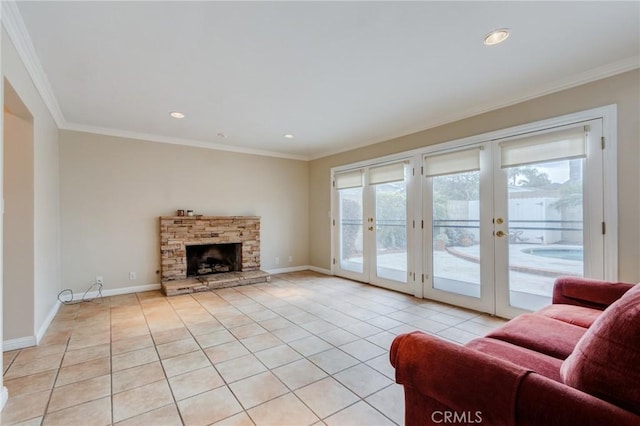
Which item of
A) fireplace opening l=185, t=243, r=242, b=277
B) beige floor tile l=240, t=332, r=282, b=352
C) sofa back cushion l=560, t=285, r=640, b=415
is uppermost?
sofa back cushion l=560, t=285, r=640, b=415

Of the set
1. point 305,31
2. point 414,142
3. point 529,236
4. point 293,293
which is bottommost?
point 293,293

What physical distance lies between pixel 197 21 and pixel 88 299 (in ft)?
13.8

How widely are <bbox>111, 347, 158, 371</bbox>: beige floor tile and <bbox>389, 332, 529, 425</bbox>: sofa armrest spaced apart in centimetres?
218

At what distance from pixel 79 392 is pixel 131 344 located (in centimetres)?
76

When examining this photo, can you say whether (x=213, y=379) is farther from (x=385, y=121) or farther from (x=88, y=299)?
(x=385, y=121)

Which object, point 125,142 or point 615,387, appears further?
point 125,142

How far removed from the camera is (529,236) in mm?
3139

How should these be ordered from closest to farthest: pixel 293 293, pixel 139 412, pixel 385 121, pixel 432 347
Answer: pixel 432 347 → pixel 139 412 → pixel 385 121 → pixel 293 293

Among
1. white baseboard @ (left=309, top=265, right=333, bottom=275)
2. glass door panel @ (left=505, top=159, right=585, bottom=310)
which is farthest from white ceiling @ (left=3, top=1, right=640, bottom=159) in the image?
white baseboard @ (left=309, top=265, right=333, bottom=275)

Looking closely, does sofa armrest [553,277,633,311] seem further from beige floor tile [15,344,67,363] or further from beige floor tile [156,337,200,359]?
beige floor tile [15,344,67,363]

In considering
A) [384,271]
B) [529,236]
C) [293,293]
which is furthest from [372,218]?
[529,236]

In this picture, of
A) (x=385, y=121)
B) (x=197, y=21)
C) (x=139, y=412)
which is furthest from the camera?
(x=385, y=121)

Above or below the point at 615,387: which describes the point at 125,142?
above

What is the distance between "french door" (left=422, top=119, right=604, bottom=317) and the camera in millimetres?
2777
